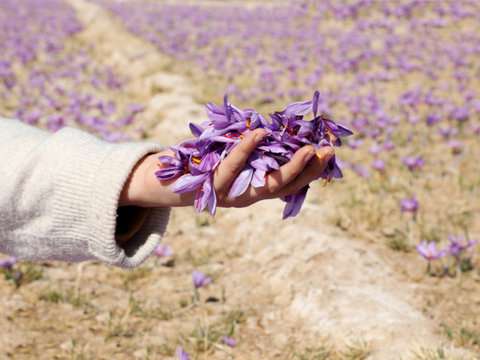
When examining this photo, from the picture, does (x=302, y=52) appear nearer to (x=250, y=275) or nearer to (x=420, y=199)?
(x=420, y=199)

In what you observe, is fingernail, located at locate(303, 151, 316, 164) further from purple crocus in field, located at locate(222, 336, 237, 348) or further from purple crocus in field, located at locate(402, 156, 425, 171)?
purple crocus in field, located at locate(402, 156, 425, 171)

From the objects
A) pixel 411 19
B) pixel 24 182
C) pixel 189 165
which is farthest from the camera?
pixel 411 19

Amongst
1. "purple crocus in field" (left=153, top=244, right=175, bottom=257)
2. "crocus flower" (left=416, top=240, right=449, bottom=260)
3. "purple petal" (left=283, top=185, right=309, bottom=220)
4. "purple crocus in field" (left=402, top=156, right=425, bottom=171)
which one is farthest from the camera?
"purple crocus in field" (left=402, top=156, right=425, bottom=171)

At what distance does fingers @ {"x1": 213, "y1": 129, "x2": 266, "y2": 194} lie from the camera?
1017mm

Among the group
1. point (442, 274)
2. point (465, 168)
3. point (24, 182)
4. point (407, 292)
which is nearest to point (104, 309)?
point (24, 182)

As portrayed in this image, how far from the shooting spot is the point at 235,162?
1.06 metres

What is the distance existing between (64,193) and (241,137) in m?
0.65

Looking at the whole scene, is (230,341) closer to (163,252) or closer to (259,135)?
(163,252)

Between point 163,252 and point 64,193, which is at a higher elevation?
point 64,193

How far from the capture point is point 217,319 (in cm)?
220

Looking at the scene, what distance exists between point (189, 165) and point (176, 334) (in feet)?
4.25

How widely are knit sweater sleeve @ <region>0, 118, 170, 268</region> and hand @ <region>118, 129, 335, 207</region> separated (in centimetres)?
6

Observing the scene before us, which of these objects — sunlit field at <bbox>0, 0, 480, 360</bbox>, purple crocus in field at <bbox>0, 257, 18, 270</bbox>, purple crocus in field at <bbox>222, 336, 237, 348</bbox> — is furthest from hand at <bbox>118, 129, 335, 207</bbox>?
purple crocus in field at <bbox>0, 257, 18, 270</bbox>

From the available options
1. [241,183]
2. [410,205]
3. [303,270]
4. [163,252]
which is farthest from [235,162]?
[410,205]
